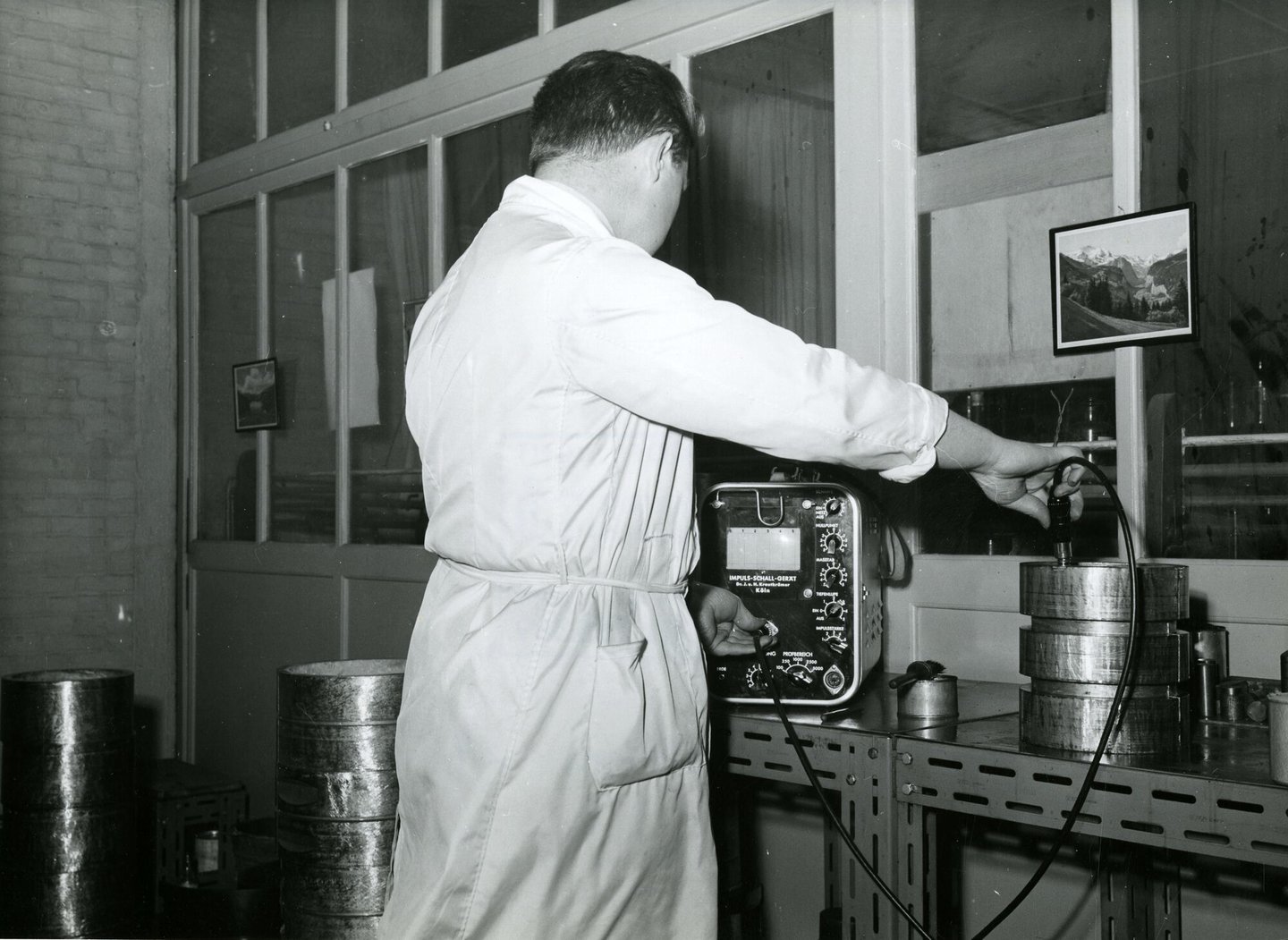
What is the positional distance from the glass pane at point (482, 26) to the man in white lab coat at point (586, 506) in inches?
87.2

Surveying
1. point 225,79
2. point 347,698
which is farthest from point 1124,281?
point 225,79

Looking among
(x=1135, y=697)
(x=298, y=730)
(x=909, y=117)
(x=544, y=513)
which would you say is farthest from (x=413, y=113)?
(x=1135, y=697)

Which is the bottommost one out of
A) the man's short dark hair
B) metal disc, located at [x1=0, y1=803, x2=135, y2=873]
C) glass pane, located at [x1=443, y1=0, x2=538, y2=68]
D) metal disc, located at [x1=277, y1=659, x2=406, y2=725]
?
metal disc, located at [x1=0, y1=803, x2=135, y2=873]

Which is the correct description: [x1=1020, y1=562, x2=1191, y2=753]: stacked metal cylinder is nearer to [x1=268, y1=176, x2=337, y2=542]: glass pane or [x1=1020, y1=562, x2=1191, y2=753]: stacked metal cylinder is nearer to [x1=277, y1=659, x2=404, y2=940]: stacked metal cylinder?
[x1=277, y1=659, x2=404, y2=940]: stacked metal cylinder

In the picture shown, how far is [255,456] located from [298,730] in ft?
7.62

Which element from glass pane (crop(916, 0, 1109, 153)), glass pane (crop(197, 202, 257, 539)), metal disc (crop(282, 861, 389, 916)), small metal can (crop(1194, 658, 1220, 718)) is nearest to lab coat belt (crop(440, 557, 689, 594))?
small metal can (crop(1194, 658, 1220, 718))

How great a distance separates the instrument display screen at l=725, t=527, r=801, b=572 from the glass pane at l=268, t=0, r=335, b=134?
3.06 m

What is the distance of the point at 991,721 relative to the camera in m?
1.96

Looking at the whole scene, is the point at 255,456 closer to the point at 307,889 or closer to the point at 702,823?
the point at 307,889

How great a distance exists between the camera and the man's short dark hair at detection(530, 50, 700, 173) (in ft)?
5.39

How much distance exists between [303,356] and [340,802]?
2.35 m

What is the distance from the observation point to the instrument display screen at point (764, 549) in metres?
2.16

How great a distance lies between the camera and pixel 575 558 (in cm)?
156

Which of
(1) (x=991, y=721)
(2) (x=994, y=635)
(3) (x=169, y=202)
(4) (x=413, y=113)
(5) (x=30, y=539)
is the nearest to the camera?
(1) (x=991, y=721)
